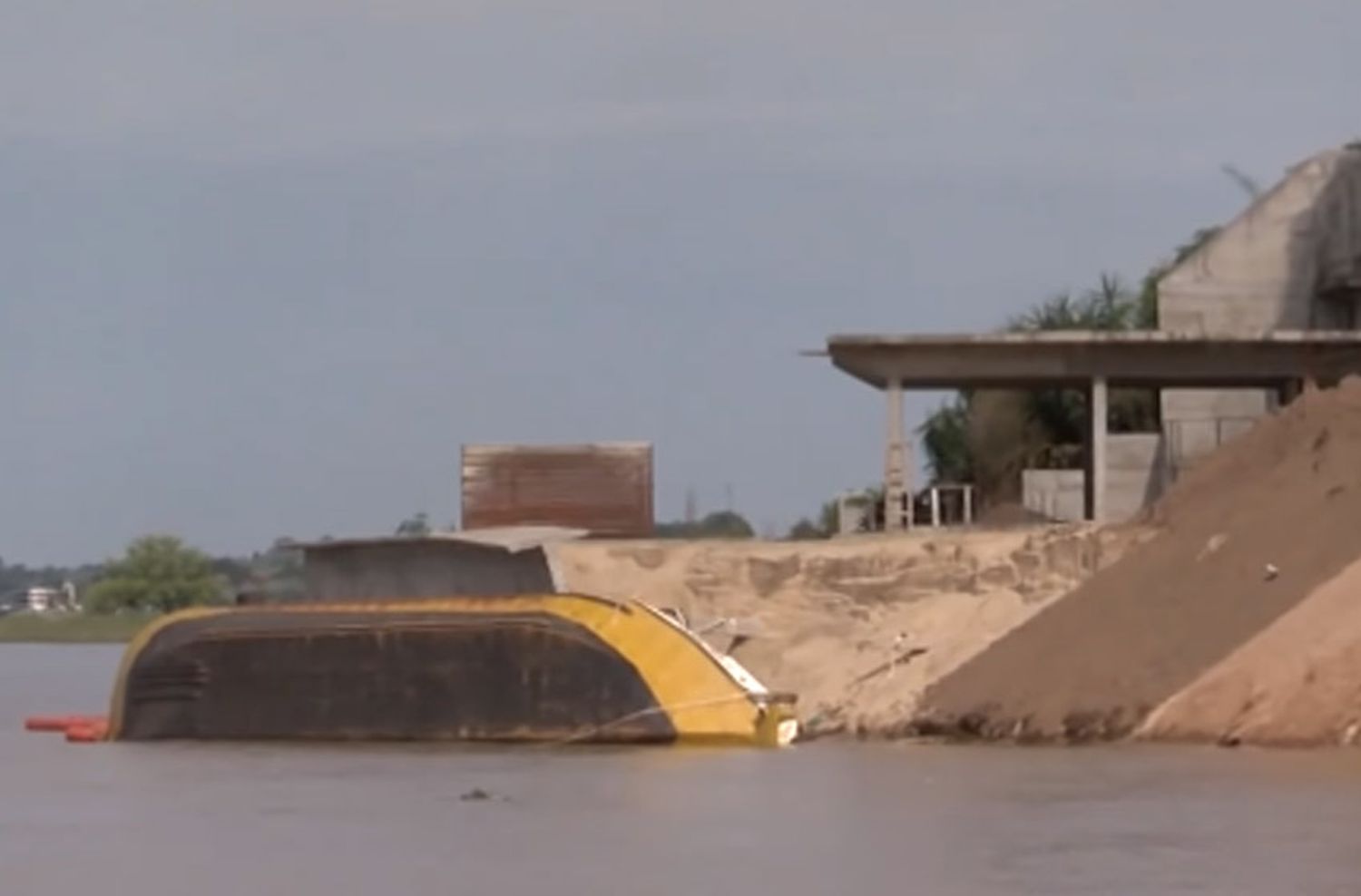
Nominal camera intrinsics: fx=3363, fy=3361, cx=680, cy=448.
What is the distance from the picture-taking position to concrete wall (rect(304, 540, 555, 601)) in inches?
1548

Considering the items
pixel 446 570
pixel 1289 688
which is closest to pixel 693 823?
pixel 1289 688

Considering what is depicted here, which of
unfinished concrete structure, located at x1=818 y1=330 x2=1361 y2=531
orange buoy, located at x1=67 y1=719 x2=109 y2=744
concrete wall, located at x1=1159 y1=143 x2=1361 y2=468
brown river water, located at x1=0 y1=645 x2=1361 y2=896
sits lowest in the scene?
brown river water, located at x1=0 y1=645 x2=1361 y2=896

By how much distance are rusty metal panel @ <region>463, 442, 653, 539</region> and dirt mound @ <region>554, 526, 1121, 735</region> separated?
3004 millimetres

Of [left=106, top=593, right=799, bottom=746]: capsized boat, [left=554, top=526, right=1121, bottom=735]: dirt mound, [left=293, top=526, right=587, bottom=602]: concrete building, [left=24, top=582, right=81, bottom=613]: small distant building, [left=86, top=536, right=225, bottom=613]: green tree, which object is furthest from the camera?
[left=24, top=582, right=81, bottom=613]: small distant building

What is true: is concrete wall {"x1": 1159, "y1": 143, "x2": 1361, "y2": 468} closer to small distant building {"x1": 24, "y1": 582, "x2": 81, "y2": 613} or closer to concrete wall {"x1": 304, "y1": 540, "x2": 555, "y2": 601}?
concrete wall {"x1": 304, "y1": 540, "x2": 555, "y2": 601}

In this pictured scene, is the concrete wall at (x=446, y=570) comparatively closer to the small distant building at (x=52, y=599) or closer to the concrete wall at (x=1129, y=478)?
the concrete wall at (x=1129, y=478)

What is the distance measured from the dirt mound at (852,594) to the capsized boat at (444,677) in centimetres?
105

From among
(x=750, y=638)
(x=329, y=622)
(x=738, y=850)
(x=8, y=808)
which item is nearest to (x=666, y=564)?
(x=750, y=638)

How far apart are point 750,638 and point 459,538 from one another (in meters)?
3.73

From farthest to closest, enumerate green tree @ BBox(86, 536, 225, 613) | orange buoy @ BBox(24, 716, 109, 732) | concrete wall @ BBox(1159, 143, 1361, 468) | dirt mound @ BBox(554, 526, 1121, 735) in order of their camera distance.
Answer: green tree @ BBox(86, 536, 225, 613) < concrete wall @ BBox(1159, 143, 1361, 468) < orange buoy @ BBox(24, 716, 109, 732) < dirt mound @ BBox(554, 526, 1121, 735)

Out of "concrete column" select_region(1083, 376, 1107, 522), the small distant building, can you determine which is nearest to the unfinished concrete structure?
"concrete column" select_region(1083, 376, 1107, 522)

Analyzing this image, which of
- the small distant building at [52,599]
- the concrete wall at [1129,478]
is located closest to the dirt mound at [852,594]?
the concrete wall at [1129,478]

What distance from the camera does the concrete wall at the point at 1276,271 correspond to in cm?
5112

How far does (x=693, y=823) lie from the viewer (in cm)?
2591
